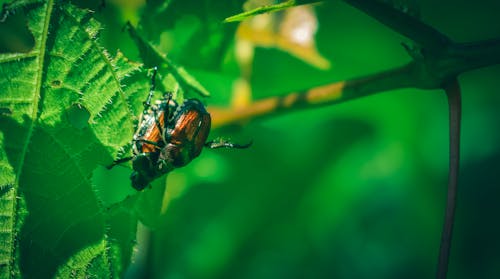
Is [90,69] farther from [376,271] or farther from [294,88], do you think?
[376,271]

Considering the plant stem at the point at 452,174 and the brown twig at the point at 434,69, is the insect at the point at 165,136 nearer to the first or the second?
the brown twig at the point at 434,69

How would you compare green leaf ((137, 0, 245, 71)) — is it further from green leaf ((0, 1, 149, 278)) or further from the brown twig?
the brown twig

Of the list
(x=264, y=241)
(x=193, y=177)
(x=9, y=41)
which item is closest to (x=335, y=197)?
(x=264, y=241)

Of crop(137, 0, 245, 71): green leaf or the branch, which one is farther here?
crop(137, 0, 245, 71): green leaf

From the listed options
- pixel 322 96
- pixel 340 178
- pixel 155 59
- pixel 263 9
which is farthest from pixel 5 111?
pixel 340 178

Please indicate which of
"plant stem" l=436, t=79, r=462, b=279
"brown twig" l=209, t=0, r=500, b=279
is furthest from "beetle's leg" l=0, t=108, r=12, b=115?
"plant stem" l=436, t=79, r=462, b=279

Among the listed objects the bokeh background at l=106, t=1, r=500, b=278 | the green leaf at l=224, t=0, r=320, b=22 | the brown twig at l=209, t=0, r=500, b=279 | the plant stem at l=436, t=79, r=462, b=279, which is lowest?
the bokeh background at l=106, t=1, r=500, b=278

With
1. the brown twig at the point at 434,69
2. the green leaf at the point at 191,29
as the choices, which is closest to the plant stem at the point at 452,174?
the brown twig at the point at 434,69
